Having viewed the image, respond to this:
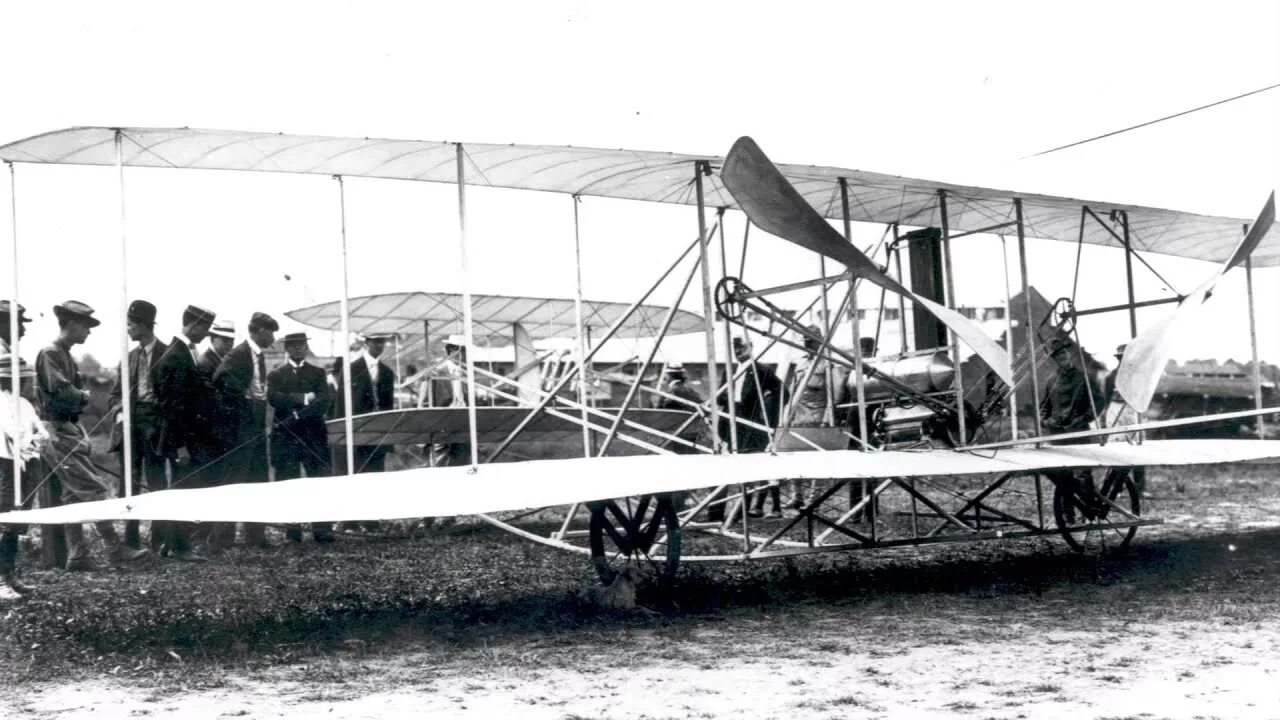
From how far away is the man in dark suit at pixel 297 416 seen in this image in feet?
35.0

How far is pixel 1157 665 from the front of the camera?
16.8 ft

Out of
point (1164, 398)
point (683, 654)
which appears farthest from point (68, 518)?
point (1164, 398)

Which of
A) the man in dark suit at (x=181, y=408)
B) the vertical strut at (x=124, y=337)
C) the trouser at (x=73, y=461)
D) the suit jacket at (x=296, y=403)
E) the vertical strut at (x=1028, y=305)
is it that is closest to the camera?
the vertical strut at (x=124, y=337)

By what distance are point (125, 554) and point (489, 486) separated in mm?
4593

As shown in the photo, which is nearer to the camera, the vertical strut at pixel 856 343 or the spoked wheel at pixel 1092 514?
the vertical strut at pixel 856 343

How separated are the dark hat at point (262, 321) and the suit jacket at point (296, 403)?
0.76 metres

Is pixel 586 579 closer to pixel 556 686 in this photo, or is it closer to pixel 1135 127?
pixel 556 686

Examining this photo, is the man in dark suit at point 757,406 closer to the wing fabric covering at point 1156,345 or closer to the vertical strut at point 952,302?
the vertical strut at point 952,302

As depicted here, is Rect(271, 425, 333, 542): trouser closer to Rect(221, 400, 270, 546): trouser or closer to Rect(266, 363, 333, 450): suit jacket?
Rect(266, 363, 333, 450): suit jacket

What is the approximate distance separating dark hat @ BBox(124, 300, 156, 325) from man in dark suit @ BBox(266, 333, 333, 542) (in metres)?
1.67

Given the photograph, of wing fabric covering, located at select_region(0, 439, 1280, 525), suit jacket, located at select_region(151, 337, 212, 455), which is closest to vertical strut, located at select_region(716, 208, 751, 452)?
wing fabric covering, located at select_region(0, 439, 1280, 525)

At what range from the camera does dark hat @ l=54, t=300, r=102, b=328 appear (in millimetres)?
8289

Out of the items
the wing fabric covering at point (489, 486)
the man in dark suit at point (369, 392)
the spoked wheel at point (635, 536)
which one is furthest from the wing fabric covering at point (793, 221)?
the man in dark suit at point (369, 392)

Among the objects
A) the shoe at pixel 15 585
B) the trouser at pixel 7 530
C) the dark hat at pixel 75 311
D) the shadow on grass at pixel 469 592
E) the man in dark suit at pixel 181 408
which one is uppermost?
the dark hat at pixel 75 311
